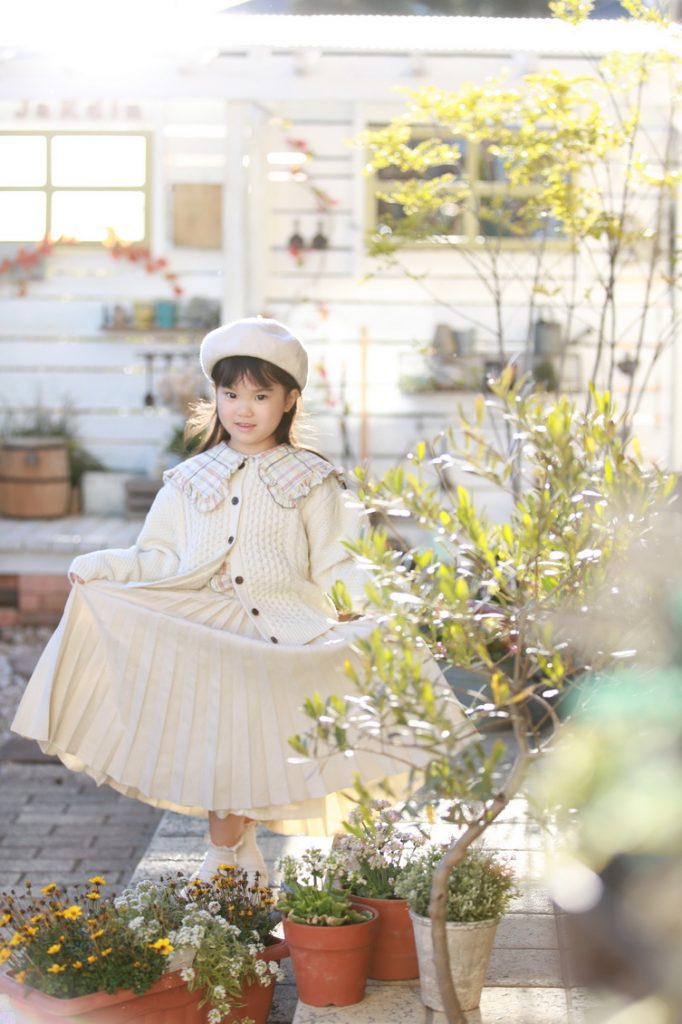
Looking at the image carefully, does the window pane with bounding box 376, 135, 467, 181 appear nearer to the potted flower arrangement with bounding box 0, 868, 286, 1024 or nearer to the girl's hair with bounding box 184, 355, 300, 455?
the girl's hair with bounding box 184, 355, 300, 455

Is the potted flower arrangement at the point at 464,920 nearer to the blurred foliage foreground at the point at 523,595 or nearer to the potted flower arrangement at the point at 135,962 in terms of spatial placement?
the blurred foliage foreground at the point at 523,595

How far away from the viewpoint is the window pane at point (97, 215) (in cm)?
1071

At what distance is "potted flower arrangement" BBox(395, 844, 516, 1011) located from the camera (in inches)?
120

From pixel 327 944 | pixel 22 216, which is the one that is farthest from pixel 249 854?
pixel 22 216

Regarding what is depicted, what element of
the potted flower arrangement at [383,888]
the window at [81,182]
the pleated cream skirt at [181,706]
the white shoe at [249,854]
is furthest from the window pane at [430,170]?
the potted flower arrangement at [383,888]

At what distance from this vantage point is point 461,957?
306 cm

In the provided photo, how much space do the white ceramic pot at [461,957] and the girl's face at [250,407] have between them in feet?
4.95

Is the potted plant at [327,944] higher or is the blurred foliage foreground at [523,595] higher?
the blurred foliage foreground at [523,595]


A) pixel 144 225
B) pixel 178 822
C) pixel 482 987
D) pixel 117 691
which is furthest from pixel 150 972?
pixel 144 225

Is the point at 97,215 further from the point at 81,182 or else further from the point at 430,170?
the point at 430,170

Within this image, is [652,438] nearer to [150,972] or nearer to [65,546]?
[65,546]

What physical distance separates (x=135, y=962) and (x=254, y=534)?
52.2 inches

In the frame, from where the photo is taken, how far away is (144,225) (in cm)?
1069

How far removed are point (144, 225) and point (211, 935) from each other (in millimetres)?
8080
